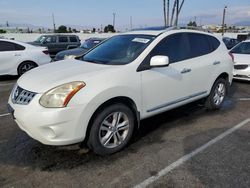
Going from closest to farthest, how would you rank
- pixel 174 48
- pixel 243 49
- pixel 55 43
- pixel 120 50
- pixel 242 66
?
1. pixel 120 50
2. pixel 174 48
3. pixel 242 66
4. pixel 243 49
5. pixel 55 43

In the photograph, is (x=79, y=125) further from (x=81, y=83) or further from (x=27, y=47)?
(x=27, y=47)

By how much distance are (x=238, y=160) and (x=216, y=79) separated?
2326 mm

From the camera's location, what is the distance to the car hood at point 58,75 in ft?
10.7

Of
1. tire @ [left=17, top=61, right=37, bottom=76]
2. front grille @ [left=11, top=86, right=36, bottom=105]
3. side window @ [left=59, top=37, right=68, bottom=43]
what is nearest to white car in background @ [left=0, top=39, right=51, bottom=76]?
tire @ [left=17, top=61, right=37, bottom=76]

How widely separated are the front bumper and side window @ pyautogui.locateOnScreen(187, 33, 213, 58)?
2.55 meters

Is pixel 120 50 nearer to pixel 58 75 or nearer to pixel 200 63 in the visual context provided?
pixel 58 75

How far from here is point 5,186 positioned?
2924 millimetres

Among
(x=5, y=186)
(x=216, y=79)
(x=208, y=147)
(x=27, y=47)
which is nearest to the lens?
(x=5, y=186)

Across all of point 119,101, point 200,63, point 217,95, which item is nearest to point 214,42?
point 200,63

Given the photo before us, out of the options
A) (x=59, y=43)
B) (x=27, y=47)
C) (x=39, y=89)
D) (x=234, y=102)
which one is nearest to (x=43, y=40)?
(x=59, y=43)

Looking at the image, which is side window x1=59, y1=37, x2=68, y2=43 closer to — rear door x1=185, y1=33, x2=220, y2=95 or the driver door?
rear door x1=185, y1=33, x2=220, y2=95

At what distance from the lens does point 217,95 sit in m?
5.62

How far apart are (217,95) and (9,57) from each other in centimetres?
683

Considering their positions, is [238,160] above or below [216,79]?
below
